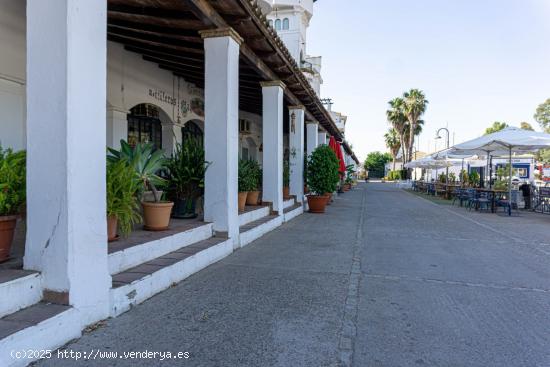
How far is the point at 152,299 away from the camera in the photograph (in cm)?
358

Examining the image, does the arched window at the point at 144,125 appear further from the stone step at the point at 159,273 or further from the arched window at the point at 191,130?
the stone step at the point at 159,273

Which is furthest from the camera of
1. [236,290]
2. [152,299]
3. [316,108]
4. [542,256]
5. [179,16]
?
[316,108]

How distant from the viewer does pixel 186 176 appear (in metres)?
5.71

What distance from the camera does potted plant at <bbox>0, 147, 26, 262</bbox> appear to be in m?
2.89

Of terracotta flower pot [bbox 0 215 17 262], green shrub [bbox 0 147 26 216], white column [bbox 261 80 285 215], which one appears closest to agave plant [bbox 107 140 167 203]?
green shrub [bbox 0 147 26 216]

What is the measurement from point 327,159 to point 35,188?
906 cm

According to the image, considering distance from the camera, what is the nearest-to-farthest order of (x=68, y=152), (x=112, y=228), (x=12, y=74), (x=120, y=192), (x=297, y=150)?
(x=68, y=152) → (x=120, y=192) → (x=112, y=228) → (x=12, y=74) → (x=297, y=150)

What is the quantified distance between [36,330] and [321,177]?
30.0 feet

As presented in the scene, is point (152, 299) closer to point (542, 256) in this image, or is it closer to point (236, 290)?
point (236, 290)

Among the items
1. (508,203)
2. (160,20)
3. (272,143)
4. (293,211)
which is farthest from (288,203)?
(508,203)

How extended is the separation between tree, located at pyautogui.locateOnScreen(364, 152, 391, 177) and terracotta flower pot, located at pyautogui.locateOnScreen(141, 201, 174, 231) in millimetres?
77825

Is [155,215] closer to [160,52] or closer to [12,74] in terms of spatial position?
[12,74]

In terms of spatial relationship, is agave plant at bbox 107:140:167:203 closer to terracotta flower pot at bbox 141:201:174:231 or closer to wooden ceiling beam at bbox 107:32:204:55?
terracotta flower pot at bbox 141:201:174:231

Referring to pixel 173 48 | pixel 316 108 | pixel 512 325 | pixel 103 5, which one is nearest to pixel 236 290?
pixel 512 325
